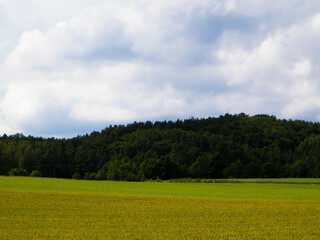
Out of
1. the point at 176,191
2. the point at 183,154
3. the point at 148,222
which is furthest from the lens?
the point at 183,154

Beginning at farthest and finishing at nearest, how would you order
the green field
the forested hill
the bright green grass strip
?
the forested hill → the bright green grass strip → the green field

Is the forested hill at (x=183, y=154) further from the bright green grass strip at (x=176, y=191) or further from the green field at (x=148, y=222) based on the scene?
the green field at (x=148, y=222)

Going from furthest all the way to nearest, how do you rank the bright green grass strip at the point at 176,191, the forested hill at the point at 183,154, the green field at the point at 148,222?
the forested hill at the point at 183,154 → the bright green grass strip at the point at 176,191 → the green field at the point at 148,222

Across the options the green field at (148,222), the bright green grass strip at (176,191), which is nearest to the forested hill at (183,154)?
the bright green grass strip at (176,191)

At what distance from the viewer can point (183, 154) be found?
14375cm

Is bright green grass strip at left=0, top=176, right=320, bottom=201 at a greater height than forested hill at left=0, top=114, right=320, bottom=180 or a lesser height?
lesser

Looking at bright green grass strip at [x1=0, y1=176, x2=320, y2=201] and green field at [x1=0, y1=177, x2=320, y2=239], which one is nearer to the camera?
green field at [x1=0, y1=177, x2=320, y2=239]

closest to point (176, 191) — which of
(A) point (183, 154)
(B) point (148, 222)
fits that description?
(B) point (148, 222)

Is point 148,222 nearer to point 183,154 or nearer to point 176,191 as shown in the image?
point 176,191

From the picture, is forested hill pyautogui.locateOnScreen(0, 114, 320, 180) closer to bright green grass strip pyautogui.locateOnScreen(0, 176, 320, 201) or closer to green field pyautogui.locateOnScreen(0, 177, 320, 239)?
bright green grass strip pyautogui.locateOnScreen(0, 176, 320, 201)

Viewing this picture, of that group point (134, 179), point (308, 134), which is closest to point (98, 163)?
point (134, 179)

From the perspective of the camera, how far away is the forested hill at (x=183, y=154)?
120125 millimetres

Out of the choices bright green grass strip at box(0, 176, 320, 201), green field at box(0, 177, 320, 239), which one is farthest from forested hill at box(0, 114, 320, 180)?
green field at box(0, 177, 320, 239)

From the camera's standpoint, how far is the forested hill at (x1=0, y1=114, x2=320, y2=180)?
120m
